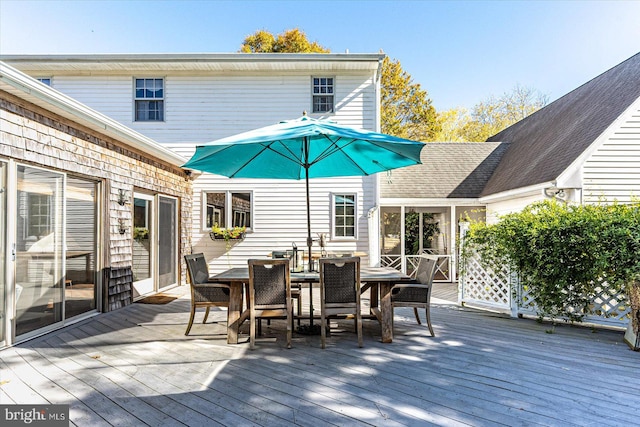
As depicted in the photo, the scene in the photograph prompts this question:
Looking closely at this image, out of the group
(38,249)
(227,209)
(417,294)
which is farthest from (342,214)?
(38,249)

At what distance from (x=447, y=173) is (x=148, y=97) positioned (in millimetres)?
7969

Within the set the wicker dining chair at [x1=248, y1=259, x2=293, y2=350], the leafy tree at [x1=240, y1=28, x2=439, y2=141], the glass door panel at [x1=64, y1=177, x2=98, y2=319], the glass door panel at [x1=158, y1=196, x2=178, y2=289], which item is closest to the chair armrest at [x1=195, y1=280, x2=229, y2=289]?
the wicker dining chair at [x1=248, y1=259, x2=293, y2=350]

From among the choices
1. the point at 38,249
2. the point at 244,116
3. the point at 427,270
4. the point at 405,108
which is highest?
the point at 405,108

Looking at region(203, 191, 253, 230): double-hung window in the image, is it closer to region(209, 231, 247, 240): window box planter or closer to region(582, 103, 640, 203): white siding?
region(209, 231, 247, 240): window box planter

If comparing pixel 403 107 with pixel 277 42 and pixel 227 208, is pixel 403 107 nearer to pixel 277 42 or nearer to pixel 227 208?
pixel 277 42

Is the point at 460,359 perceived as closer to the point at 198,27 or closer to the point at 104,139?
the point at 104,139

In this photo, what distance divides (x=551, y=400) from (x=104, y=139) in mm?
6282

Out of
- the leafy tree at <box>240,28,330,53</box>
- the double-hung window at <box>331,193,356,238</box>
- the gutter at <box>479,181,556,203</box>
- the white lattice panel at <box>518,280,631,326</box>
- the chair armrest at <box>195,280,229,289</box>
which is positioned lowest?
the white lattice panel at <box>518,280,631,326</box>

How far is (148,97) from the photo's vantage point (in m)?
9.39

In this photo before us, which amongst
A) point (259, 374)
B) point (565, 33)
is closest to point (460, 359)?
point (259, 374)

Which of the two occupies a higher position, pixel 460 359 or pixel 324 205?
pixel 324 205

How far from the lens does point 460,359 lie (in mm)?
3686

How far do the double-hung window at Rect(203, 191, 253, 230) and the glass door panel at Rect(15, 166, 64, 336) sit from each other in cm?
449

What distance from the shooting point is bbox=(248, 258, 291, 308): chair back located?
13.2 ft
